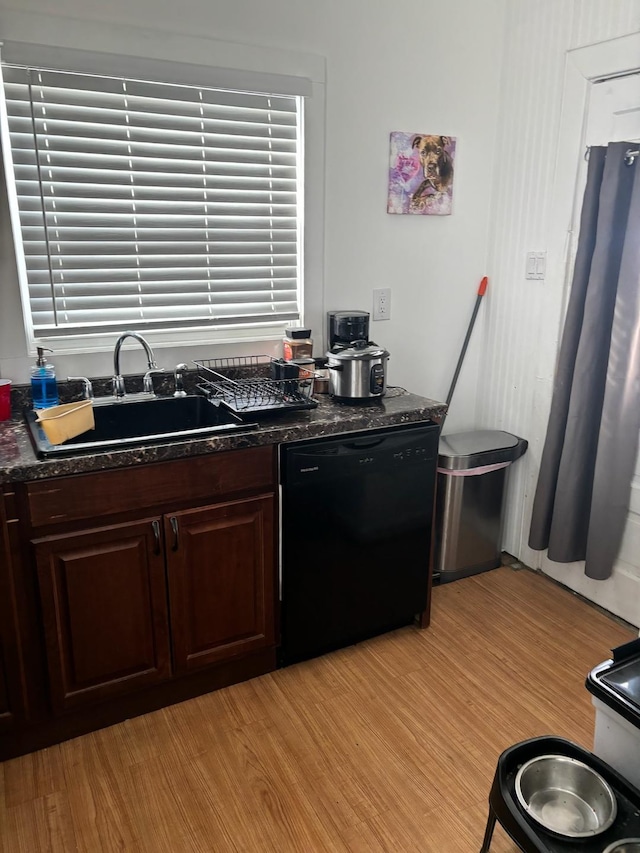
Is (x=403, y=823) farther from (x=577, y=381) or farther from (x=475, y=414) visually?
(x=475, y=414)

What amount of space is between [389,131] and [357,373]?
3.58 feet

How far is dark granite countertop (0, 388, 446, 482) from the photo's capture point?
1.74 m

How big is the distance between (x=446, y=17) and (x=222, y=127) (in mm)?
1095

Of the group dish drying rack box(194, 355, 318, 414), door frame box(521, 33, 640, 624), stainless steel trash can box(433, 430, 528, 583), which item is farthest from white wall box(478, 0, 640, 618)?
dish drying rack box(194, 355, 318, 414)

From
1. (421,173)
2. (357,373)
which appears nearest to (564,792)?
(357,373)

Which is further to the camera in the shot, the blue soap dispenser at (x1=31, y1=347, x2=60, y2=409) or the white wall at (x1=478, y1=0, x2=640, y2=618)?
the white wall at (x1=478, y1=0, x2=640, y2=618)

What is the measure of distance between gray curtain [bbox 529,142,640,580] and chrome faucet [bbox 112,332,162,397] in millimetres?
1636

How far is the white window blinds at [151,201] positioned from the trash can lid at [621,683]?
1.77m

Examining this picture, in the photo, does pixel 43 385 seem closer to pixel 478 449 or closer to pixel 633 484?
pixel 478 449

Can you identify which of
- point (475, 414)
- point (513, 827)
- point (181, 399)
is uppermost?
point (181, 399)

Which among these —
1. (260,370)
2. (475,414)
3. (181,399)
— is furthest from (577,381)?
(181,399)

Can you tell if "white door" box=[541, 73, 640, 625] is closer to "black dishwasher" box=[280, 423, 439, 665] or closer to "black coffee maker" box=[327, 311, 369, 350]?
"black dishwasher" box=[280, 423, 439, 665]

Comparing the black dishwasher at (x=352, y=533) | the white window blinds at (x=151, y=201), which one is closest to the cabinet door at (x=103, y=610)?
the black dishwasher at (x=352, y=533)

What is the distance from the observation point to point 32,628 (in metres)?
1.84
